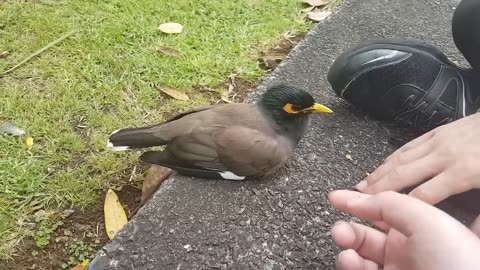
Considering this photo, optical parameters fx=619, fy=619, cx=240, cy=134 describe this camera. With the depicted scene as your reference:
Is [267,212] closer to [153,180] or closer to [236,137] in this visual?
[236,137]

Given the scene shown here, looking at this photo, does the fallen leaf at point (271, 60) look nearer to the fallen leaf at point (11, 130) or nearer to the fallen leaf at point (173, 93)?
the fallen leaf at point (173, 93)

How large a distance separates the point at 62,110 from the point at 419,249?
1.84 metres

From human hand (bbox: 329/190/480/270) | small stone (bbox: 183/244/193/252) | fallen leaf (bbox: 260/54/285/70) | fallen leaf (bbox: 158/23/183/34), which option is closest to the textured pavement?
small stone (bbox: 183/244/193/252)

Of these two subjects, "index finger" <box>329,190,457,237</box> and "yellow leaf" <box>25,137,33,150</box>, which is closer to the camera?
"index finger" <box>329,190,457,237</box>

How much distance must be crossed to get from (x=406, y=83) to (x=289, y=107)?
46 cm

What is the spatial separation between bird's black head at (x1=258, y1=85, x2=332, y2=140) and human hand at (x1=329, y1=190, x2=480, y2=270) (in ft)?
1.81

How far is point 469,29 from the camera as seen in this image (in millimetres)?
2236

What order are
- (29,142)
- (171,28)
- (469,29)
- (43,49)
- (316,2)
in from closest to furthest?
(469,29)
(29,142)
(43,49)
(171,28)
(316,2)

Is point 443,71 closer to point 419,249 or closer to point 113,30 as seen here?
point 419,249

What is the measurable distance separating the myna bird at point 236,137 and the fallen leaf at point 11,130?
666 millimetres

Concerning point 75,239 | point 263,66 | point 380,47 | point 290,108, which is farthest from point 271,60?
point 75,239

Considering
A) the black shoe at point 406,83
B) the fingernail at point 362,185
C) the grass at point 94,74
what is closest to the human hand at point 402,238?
the fingernail at point 362,185

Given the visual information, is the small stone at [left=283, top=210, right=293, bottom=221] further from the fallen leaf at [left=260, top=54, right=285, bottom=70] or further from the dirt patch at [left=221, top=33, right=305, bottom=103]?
the fallen leaf at [left=260, top=54, right=285, bottom=70]

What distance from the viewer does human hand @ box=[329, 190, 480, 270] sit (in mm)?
1308
